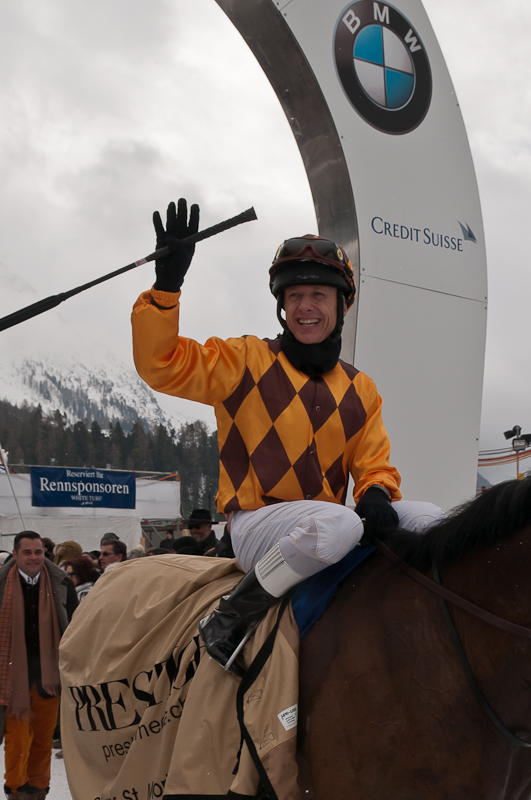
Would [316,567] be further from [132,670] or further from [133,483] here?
[133,483]

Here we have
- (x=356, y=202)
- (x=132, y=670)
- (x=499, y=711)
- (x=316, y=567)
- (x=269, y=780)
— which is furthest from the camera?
(x=356, y=202)

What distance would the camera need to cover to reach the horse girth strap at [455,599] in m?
1.53

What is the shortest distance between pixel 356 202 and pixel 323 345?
190cm

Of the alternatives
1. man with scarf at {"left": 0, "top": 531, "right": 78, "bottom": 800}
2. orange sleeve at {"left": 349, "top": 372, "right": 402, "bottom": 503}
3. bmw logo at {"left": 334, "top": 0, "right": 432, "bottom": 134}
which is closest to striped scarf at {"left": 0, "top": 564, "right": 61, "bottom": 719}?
man with scarf at {"left": 0, "top": 531, "right": 78, "bottom": 800}

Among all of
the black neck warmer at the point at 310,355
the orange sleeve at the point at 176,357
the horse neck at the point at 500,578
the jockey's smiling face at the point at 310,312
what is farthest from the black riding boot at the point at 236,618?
the jockey's smiling face at the point at 310,312

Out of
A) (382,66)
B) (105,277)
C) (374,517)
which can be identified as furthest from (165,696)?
(382,66)

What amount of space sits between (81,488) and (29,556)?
27.6ft

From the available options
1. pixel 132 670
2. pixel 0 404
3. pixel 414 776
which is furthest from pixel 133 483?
pixel 0 404

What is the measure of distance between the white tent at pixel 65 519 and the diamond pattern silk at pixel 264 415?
9.45m

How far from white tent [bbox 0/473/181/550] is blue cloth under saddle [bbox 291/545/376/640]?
32.0 feet

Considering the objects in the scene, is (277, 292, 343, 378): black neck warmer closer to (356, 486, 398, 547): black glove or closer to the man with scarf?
(356, 486, 398, 547): black glove

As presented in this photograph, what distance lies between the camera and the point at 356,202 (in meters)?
3.93

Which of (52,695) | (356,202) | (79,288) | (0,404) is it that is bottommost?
(52,695)

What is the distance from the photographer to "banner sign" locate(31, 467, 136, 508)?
12.0 metres
